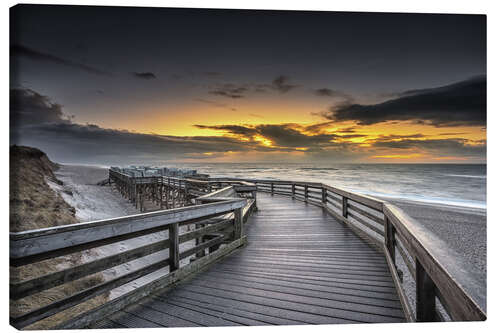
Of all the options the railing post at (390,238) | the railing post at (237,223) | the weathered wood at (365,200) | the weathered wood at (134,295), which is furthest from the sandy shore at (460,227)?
the weathered wood at (134,295)

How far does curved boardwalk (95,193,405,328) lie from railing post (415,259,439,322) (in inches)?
17.9

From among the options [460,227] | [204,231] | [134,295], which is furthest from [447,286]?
[460,227]

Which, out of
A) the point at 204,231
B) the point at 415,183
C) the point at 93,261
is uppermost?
A: the point at 93,261

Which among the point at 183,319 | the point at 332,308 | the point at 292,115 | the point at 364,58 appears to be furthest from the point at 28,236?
the point at 292,115

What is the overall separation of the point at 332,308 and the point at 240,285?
0.94m

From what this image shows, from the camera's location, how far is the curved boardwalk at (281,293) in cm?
205

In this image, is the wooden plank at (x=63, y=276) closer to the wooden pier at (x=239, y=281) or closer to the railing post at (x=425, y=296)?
the wooden pier at (x=239, y=281)

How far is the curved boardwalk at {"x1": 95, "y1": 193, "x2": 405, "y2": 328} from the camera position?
6.72ft

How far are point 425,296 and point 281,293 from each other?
4.08 feet

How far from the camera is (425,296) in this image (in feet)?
5.27

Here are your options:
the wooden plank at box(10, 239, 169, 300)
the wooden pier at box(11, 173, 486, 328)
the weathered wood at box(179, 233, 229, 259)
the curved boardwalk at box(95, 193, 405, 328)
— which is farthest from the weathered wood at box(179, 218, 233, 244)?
the wooden plank at box(10, 239, 169, 300)

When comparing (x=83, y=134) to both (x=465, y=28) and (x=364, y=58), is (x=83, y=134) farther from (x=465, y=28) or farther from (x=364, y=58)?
(x=465, y=28)

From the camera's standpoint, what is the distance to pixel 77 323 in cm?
185

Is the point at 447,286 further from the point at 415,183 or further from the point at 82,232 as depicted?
the point at 415,183
